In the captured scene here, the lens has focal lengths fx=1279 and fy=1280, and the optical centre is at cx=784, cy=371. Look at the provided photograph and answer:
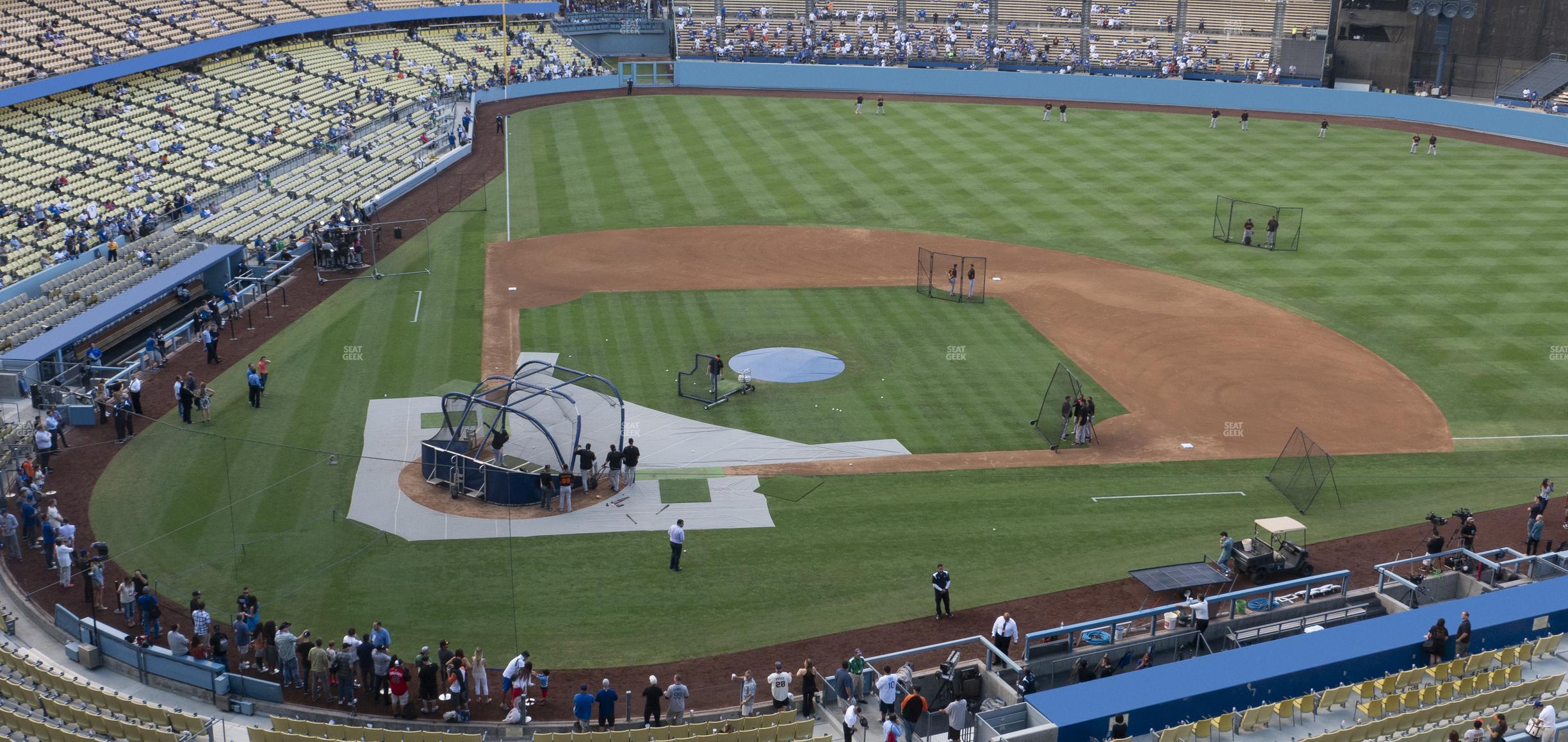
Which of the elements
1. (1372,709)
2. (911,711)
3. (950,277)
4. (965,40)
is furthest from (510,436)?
(965,40)

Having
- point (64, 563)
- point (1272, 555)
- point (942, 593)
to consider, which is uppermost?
point (1272, 555)

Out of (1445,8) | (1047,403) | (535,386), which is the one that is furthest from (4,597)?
(1445,8)

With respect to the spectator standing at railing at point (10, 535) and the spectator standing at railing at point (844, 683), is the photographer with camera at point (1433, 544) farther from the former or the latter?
the spectator standing at railing at point (10, 535)

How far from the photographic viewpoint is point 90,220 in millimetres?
46938

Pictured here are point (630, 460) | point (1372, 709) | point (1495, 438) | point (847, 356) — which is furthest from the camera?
point (847, 356)

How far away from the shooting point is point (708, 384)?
35.7 metres

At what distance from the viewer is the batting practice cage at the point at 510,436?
1144 inches

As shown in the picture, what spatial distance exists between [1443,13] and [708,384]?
57.2 metres

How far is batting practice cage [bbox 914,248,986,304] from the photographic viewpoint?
4397 centimetres

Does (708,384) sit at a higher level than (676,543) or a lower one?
higher

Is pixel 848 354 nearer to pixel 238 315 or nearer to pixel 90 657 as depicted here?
pixel 238 315

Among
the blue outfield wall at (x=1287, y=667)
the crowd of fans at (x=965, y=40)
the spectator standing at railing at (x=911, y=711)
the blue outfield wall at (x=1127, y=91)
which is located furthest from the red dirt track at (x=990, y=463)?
the crowd of fans at (x=965, y=40)

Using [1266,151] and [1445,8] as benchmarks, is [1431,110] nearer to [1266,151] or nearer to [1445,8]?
[1445,8]

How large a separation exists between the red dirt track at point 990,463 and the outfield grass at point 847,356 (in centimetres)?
129
